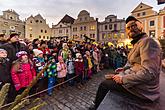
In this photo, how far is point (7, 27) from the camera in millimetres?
45688

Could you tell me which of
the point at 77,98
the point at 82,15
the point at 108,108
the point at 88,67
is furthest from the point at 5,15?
the point at 108,108

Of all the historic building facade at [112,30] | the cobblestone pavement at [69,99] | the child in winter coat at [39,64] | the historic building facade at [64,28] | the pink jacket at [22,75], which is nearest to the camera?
the pink jacket at [22,75]

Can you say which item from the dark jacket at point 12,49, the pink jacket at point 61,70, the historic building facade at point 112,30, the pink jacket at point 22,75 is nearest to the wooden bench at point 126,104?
the pink jacket at point 22,75

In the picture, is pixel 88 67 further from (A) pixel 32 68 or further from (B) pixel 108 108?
(B) pixel 108 108

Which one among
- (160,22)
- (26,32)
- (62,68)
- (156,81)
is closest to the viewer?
(156,81)

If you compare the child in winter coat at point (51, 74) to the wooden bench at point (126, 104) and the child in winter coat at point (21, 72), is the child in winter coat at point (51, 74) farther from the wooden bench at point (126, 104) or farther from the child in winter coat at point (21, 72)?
the wooden bench at point (126, 104)

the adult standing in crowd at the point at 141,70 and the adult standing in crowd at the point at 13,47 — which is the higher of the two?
the adult standing in crowd at the point at 13,47

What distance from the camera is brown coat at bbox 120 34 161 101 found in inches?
78.1

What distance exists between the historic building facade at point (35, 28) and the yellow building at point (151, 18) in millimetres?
27674

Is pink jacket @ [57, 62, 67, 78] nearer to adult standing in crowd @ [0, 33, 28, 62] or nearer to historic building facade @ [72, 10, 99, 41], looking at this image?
adult standing in crowd @ [0, 33, 28, 62]

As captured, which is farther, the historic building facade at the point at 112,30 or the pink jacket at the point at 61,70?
the historic building facade at the point at 112,30

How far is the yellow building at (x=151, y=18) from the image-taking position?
3822cm

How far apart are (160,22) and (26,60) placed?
3867 cm

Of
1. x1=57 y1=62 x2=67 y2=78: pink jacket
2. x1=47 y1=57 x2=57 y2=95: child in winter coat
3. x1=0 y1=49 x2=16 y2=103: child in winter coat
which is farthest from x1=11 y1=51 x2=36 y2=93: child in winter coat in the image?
x1=57 y1=62 x2=67 y2=78: pink jacket
